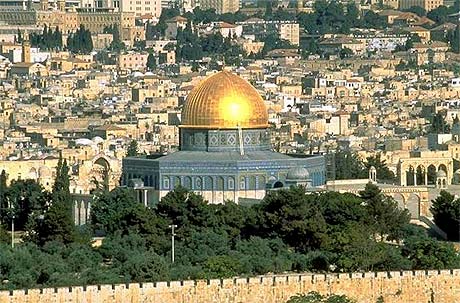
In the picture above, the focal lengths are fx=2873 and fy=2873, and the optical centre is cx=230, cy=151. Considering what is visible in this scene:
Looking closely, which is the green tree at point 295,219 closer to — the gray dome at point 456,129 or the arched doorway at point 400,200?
the arched doorway at point 400,200

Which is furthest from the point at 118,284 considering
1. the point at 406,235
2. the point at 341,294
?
the point at 406,235

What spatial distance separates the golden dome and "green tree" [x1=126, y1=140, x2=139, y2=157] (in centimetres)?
1088

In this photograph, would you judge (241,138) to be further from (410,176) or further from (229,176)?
(410,176)

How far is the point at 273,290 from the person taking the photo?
95.7ft

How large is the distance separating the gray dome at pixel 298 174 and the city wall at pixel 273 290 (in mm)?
9490

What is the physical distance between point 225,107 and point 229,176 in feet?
3.73

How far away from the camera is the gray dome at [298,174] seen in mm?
39469

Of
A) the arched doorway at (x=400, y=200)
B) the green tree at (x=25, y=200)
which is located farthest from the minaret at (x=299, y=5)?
the green tree at (x=25, y=200)

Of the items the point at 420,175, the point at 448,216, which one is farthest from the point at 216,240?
the point at 420,175

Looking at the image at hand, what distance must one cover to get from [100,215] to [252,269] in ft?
20.5

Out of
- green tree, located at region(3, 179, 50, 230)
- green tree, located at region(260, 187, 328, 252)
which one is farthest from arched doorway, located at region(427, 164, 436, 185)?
green tree, located at region(260, 187, 328, 252)

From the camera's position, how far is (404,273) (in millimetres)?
29828

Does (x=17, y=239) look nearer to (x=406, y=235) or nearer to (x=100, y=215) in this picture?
(x=100, y=215)

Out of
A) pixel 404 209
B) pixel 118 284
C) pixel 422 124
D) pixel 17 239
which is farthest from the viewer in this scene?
pixel 422 124
